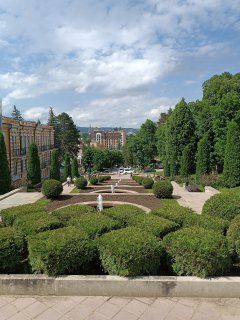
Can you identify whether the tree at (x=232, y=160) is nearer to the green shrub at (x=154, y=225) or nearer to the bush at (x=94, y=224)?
the green shrub at (x=154, y=225)

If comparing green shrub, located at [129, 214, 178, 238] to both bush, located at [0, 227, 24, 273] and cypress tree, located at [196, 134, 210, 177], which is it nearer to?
bush, located at [0, 227, 24, 273]

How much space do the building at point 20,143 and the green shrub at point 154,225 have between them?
21198 mm

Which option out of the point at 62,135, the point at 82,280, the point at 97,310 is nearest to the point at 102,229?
the point at 82,280

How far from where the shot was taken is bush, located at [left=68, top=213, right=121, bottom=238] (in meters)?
5.85

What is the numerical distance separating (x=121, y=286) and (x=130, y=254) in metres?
0.49

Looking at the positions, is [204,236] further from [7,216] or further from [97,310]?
[7,216]

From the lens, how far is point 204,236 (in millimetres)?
5027

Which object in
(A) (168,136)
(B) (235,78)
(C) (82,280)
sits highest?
(B) (235,78)

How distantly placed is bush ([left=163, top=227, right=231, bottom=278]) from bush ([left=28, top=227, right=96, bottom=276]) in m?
1.41

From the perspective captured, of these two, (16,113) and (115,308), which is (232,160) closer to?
(115,308)

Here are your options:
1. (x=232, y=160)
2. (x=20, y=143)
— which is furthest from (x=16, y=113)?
(x=232, y=160)

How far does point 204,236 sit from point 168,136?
32487 millimetres

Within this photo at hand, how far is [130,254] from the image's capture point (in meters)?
4.58

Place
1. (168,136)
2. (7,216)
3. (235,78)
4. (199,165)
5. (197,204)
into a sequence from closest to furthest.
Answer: (7,216) < (197,204) < (199,165) < (235,78) < (168,136)
